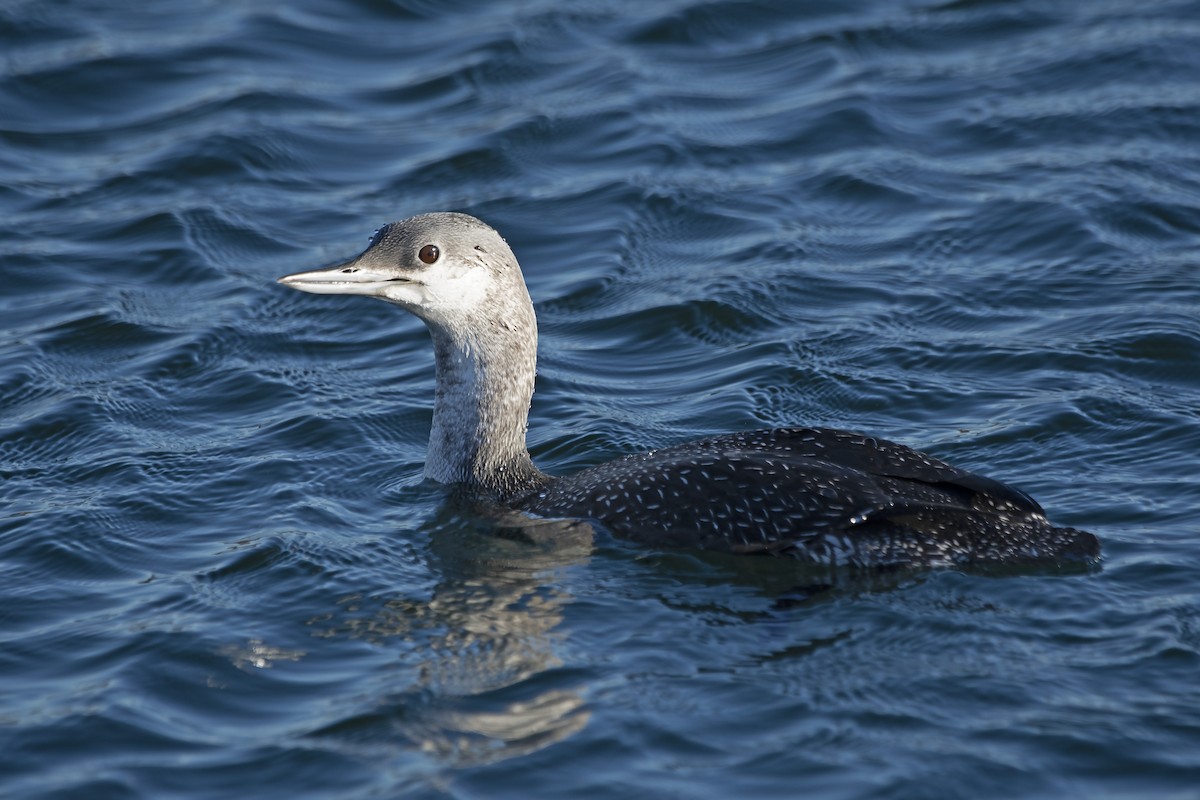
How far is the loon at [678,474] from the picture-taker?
6844 mm

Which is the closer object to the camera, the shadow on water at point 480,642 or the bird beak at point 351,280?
the shadow on water at point 480,642

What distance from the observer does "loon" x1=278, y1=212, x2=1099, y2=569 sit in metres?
6.84

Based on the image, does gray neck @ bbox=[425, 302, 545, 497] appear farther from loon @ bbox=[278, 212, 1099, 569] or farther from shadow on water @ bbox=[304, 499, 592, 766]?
shadow on water @ bbox=[304, 499, 592, 766]

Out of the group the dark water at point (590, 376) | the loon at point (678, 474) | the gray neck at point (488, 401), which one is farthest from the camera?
the gray neck at point (488, 401)

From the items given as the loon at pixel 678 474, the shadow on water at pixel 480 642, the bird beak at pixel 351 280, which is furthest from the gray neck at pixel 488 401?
the bird beak at pixel 351 280

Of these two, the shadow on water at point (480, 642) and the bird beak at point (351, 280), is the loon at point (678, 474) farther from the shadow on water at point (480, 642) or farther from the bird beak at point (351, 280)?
the shadow on water at point (480, 642)

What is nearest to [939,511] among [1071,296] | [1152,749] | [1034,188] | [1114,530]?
[1114,530]

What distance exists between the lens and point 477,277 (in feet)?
25.6

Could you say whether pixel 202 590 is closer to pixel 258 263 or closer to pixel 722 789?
pixel 722 789

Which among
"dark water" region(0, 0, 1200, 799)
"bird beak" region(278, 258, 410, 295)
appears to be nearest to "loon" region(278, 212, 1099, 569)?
"bird beak" region(278, 258, 410, 295)

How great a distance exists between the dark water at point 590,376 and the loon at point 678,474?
16 centimetres

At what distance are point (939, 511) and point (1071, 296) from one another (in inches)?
146

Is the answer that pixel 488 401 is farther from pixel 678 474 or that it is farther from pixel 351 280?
pixel 678 474

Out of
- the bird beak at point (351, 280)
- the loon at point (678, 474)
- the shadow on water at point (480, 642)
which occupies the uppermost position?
the bird beak at point (351, 280)
